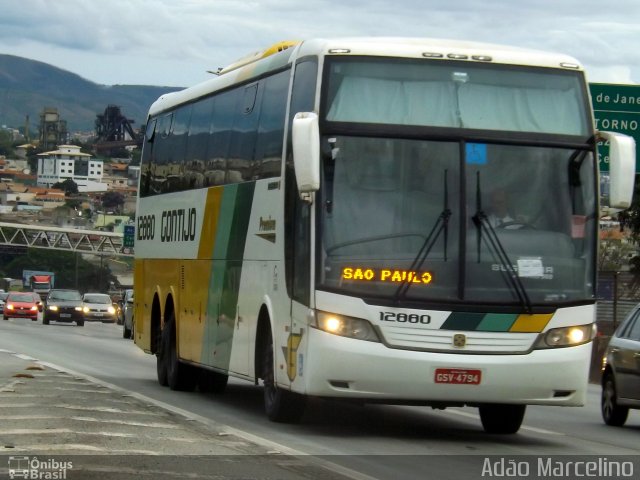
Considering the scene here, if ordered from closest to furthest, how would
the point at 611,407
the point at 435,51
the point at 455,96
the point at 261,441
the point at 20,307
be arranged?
the point at 261,441 < the point at 455,96 < the point at 435,51 < the point at 611,407 < the point at 20,307

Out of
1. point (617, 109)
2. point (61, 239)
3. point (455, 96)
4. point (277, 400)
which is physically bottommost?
point (277, 400)

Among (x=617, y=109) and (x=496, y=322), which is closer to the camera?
(x=496, y=322)

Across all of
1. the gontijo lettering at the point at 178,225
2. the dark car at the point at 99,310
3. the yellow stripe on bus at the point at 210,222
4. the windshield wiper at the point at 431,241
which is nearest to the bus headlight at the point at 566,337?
the windshield wiper at the point at 431,241

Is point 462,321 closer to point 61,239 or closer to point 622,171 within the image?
point 622,171

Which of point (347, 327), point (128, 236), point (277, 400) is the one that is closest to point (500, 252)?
point (347, 327)

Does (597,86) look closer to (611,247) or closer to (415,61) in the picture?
(415,61)

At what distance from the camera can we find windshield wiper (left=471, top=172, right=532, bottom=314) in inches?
532

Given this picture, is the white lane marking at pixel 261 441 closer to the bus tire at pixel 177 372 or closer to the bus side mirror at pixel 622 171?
the bus tire at pixel 177 372

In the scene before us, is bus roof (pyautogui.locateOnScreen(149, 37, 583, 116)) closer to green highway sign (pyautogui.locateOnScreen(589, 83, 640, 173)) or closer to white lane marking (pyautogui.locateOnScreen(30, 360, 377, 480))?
white lane marking (pyautogui.locateOnScreen(30, 360, 377, 480))

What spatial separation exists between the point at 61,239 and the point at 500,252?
144 metres

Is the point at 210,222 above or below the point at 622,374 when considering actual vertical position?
above

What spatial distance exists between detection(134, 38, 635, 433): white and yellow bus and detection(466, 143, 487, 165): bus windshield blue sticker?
0.07 feet

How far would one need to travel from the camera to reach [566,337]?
13.7 meters

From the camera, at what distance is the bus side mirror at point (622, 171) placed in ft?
44.5
